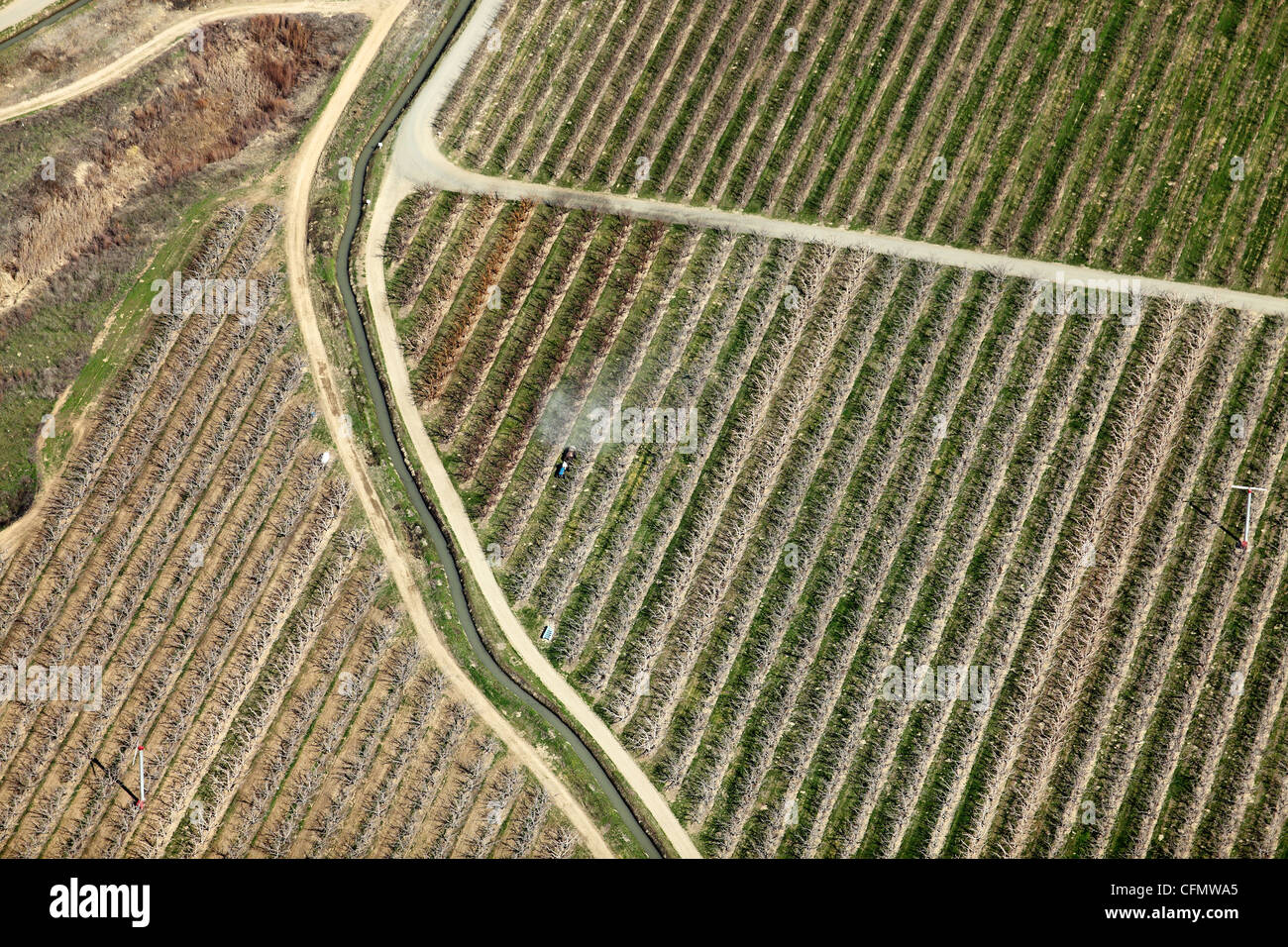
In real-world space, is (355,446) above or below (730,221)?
below

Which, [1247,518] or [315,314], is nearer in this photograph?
[1247,518]

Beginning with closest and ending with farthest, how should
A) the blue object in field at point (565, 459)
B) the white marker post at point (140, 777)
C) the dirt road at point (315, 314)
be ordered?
the white marker post at point (140, 777) → the dirt road at point (315, 314) → the blue object in field at point (565, 459)

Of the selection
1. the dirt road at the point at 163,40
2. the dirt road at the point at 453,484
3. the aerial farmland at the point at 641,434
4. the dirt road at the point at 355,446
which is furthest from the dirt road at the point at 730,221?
the dirt road at the point at 163,40

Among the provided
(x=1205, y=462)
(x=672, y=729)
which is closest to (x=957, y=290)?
(x=1205, y=462)

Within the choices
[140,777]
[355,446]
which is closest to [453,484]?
[355,446]

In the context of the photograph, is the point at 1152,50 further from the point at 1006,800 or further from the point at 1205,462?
the point at 1006,800

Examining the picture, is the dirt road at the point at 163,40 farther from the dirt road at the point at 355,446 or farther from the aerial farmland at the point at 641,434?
the dirt road at the point at 355,446

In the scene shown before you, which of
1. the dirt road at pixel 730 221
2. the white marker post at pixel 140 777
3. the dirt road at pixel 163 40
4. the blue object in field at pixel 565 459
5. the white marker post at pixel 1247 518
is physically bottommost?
the white marker post at pixel 140 777

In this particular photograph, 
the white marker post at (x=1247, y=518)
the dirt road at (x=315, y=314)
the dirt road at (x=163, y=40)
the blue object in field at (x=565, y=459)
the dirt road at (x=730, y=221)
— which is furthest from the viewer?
the dirt road at (x=730, y=221)

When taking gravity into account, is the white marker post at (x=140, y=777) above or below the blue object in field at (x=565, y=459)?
below

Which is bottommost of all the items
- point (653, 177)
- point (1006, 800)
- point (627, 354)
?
point (1006, 800)

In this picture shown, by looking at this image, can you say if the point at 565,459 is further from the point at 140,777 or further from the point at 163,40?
the point at 163,40
